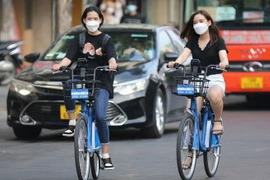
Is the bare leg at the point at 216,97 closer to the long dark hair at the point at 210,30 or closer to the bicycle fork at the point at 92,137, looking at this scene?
the long dark hair at the point at 210,30

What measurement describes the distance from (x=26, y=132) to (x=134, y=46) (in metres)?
1.97

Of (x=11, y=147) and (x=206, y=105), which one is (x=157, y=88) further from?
(x=206, y=105)

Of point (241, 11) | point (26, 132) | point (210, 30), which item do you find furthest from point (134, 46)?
point (241, 11)

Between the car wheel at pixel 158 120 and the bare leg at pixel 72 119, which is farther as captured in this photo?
the car wheel at pixel 158 120

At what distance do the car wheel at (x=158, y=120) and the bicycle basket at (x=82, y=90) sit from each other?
150 inches

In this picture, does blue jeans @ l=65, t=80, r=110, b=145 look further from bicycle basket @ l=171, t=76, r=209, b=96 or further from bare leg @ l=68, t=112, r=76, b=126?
bare leg @ l=68, t=112, r=76, b=126

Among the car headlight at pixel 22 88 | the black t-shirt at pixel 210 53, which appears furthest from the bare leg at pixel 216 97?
the car headlight at pixel 22 88

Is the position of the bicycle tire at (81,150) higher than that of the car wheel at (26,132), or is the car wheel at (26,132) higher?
the bicycle tire at (81,150)

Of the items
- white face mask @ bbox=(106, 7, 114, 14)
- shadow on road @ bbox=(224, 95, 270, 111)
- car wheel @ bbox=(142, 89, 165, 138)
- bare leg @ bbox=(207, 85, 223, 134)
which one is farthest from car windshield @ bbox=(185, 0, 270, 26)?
white face mask @ bbox=(106, 7, 114, 14)

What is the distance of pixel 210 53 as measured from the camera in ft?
32.0

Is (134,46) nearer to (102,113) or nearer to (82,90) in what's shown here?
(102,113)

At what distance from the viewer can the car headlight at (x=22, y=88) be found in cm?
1316

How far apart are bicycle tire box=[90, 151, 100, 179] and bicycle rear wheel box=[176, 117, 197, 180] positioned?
0.86 m

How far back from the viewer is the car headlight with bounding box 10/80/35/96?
13156 millimetres
